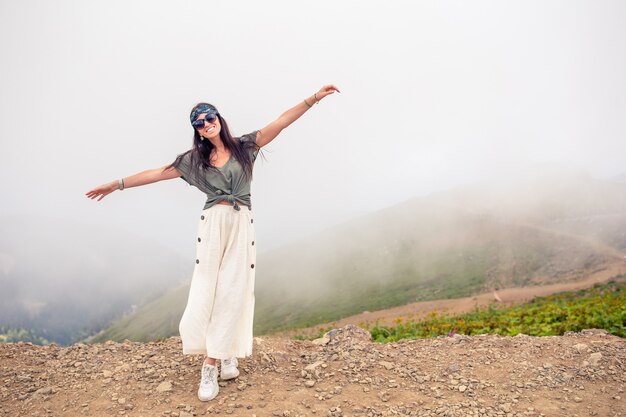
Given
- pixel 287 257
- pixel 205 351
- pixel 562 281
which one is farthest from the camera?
pixel 287 257

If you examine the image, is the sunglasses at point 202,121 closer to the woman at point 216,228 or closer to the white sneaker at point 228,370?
the woman at point 216,228

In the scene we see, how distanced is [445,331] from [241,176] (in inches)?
Result: 368

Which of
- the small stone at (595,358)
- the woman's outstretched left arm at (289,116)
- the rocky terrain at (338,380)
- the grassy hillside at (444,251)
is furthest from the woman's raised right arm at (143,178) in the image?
the grassy hillside at (444,251)

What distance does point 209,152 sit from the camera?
5824 millimetres

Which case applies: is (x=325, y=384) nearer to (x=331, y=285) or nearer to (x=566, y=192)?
(x=331, y=285)

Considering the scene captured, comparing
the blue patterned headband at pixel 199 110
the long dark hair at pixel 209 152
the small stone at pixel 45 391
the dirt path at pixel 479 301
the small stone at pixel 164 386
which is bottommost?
the dirt path at pixel 479 301

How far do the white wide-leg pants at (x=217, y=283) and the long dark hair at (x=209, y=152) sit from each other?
1.89 ft

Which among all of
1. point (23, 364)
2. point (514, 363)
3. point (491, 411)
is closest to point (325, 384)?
point (491, 411)

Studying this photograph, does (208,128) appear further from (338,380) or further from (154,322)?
(154,322)

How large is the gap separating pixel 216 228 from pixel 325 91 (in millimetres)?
2457

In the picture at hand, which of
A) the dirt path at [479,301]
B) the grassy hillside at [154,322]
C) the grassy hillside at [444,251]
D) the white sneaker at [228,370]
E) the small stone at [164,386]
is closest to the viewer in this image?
the small stone at [164,386]

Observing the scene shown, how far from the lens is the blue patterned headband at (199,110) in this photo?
561cm

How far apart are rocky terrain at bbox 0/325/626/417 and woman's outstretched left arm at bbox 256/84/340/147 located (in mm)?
3684

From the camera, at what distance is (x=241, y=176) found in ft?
19.0
